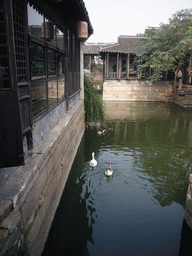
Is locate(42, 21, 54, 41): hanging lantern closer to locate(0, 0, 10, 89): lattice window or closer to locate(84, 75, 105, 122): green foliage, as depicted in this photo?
locate(0, 0, 10, 89): lattice window

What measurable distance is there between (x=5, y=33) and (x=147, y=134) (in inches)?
384

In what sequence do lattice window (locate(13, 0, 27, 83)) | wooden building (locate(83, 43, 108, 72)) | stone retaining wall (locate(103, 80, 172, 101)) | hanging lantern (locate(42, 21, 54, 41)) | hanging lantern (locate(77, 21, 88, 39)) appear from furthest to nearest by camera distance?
wooden building (locate(83, 43, 108, 72))
stone retaining wall (locate(103, 80, 172, 101))
hanging lantern (locate(77, 21, 88, 39))
hanging lantern (locate(42, 21, 54, 41))
lattice window (locate(13, 0, 27, 83))

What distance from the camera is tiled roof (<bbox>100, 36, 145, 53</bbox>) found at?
21.7 m

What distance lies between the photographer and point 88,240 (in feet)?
14.2

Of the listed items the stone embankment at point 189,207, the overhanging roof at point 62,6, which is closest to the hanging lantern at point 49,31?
the overhanging roof at point 62,6

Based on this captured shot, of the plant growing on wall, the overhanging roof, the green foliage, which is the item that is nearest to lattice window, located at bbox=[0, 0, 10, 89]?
the overhanging roof

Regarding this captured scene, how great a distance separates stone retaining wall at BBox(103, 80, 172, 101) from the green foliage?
10.7 m

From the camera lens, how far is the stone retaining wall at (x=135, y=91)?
2198cm

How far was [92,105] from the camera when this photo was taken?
10969 mm

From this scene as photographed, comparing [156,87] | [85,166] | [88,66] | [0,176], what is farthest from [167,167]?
[88,66]

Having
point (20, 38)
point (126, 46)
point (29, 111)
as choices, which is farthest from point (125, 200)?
point (126, 46)

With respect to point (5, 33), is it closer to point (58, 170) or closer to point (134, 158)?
point (58, 170)

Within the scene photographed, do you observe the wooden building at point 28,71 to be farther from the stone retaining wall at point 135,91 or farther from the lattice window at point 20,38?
the stone retaining wall at point 135,91

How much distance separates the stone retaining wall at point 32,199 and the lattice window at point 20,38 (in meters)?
1.35
